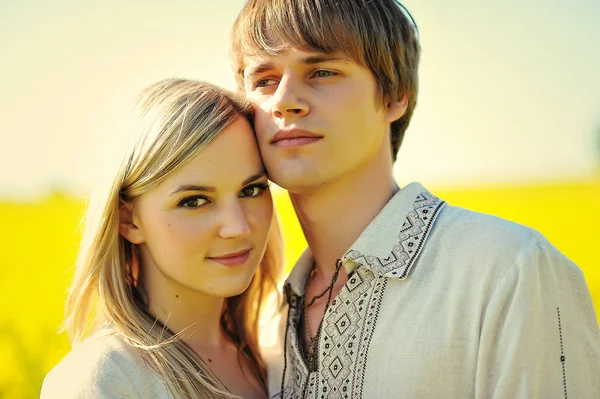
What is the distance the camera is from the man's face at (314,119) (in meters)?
3.09

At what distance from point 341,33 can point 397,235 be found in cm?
88

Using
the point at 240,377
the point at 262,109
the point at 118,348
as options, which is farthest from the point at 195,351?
the point at 262,109

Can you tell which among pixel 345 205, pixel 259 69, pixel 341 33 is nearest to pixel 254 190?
pixel 345 205

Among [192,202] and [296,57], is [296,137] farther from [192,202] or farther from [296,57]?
[192,202]

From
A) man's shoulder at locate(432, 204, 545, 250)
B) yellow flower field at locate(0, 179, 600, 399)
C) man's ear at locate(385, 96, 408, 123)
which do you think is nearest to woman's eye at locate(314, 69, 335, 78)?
man's ear at locate(385, 96, 408, 123)

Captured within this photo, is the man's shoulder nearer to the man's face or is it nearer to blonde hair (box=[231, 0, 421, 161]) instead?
the man's face

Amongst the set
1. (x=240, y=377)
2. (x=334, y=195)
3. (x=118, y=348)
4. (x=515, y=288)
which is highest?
(x=334, y=195)

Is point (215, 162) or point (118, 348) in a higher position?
point (215, 162)

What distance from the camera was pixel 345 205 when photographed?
3.22m

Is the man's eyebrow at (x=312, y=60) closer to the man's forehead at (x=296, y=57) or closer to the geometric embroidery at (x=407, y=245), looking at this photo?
the man's forehead at (x=296, y=57)

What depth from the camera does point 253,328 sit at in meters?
3.75

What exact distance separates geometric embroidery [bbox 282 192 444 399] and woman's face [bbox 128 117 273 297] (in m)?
0.44

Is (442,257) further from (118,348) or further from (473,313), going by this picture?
(118,348)

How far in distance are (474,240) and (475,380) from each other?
Result: 50 centimetres
